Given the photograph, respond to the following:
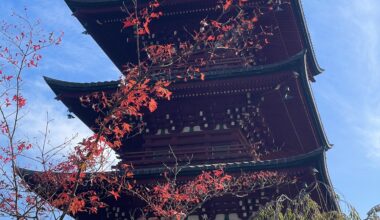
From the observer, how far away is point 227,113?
14375 millimetres

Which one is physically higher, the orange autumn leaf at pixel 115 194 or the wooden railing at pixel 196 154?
the wooden railing at pixel 196 154

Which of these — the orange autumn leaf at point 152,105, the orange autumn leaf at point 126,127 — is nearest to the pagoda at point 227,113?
the orange autumn leaf at point 152,105

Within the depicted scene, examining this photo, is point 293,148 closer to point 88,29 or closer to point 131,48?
point 131,48

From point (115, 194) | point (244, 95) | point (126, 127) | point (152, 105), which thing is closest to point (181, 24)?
point (244, 95)

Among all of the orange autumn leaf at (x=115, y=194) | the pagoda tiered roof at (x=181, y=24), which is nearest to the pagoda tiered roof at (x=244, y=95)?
the orange autumn leaf at (x=115, y=194)

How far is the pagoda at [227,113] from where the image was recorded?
12805 mm

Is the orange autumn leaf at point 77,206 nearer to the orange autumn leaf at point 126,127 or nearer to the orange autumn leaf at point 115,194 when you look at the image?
the orange autumn leaf at point 115,194

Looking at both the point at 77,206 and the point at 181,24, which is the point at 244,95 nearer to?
the point at 181,24

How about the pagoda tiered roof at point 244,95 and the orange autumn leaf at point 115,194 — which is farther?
the pagoda tiered roof at point 244,95

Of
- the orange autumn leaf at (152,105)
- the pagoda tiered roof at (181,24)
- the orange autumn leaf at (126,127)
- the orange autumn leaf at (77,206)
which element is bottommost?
the orange autumn leaf at (77,206)

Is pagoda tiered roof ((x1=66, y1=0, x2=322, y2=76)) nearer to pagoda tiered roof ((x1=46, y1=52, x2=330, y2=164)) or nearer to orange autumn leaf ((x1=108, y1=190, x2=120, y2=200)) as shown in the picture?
pagoda tiered roof ((x1=46, y1=52, x2=330, y2=164))

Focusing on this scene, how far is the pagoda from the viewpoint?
42.0 feet

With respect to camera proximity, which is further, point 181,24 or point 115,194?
point 181,24

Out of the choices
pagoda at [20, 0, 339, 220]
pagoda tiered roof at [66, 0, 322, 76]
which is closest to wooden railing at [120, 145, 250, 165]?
pagoda at [20, 0, 339, 220]
